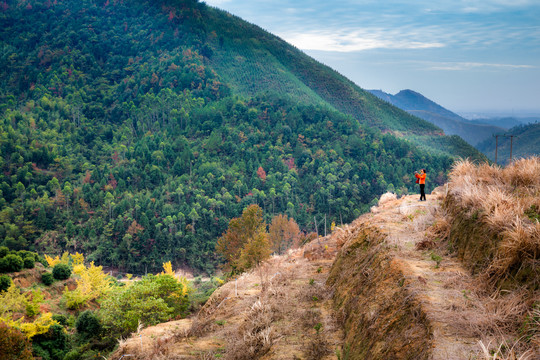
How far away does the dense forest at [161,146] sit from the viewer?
70.2 metres

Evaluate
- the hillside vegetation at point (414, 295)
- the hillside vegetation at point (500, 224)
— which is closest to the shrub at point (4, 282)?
the hillside vegetation at point (414, 295)

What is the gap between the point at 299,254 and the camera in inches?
587

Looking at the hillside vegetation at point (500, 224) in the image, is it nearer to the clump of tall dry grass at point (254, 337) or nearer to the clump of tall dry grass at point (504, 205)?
the clump of tall dry grass at point (504, 205)

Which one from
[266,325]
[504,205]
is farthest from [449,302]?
[266,325]

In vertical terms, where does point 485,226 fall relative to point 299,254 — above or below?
above

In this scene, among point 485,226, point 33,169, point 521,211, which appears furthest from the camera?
point 33,169

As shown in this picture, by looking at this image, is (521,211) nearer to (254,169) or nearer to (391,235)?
(391,235)

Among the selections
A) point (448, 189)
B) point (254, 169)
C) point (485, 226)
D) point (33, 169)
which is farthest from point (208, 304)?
point (33, 169)

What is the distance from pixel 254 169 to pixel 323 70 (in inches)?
3636

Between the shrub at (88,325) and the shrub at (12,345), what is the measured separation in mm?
5662

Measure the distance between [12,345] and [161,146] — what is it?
8264 cm

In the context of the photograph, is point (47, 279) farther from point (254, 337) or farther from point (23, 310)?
point (254, 337)

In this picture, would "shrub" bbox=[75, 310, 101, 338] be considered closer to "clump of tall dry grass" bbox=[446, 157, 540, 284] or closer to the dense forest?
"clump of tall dry grass" bbox=[446, 157, 540, 284]

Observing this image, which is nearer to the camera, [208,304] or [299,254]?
[208,304]
